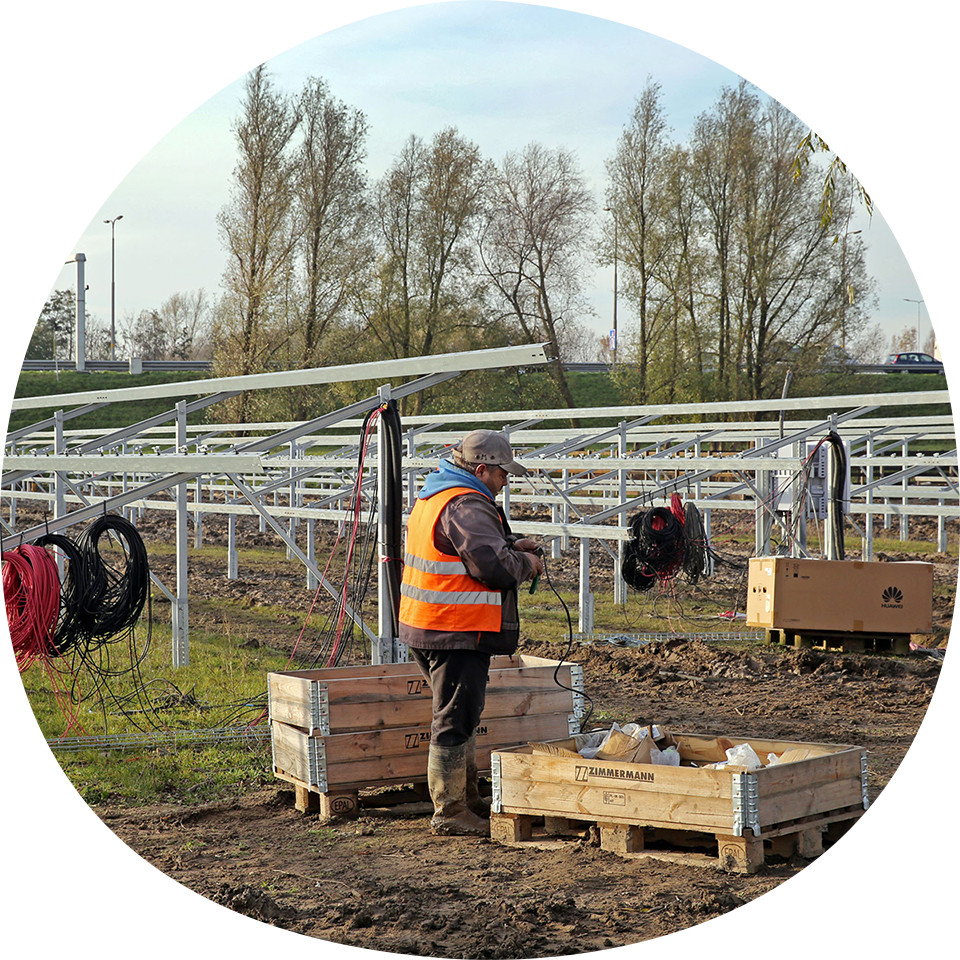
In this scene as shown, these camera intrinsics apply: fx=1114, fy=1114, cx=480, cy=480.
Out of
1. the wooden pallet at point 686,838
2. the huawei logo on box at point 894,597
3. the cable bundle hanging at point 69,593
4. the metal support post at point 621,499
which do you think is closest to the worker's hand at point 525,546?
the wooden pallet at point 686,838

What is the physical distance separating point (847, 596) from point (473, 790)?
19.4ft

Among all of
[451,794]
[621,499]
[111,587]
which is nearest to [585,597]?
[621,499]

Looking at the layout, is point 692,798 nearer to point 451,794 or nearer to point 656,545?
point 451,794

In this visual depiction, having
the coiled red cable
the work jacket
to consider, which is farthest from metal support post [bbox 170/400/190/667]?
the work jacket

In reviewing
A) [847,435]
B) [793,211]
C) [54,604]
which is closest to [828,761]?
[54,604]

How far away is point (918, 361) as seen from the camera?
45.1 meters

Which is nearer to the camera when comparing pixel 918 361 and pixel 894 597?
pixel 894 597

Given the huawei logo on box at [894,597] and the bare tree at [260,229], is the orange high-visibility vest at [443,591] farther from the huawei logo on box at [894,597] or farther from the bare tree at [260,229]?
the bare tree at [260,229]

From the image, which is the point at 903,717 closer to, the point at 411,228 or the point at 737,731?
the point at 737,731

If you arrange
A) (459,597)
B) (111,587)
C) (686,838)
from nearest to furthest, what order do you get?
1. (686,838)
2. (459,597)
3. (111,587)

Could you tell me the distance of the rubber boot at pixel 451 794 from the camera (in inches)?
219

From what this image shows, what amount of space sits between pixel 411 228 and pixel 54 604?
1069 inches

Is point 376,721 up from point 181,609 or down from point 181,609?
down

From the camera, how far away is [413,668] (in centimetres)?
626
